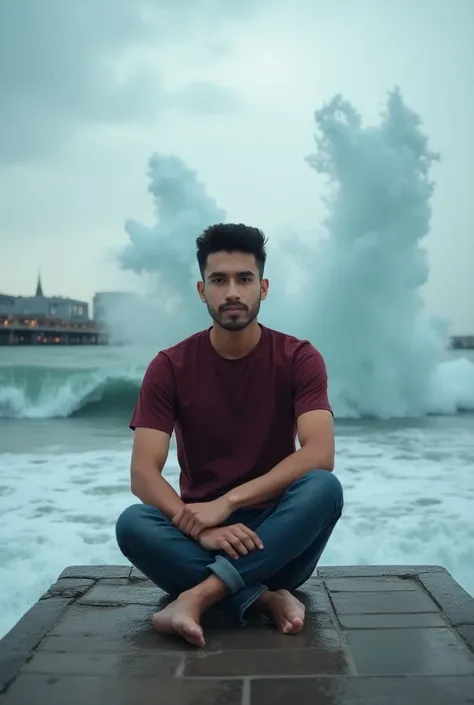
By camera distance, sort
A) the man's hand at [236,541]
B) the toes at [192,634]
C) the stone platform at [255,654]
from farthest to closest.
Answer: the man's hand at [236,541], the toes at [192,634], the stone platform at [255,654]

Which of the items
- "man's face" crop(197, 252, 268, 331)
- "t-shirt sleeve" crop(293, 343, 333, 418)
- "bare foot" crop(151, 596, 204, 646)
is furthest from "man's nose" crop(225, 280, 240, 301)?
"bare foot" crop(151, 596, 204, 646)

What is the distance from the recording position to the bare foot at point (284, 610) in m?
2.05

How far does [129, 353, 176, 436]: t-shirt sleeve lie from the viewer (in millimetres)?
2258

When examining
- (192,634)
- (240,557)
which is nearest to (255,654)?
(192,634)

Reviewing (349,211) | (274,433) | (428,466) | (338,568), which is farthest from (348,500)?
(349,211)

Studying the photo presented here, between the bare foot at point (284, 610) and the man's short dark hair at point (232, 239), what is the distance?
41.9 inches

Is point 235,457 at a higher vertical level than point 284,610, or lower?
higher

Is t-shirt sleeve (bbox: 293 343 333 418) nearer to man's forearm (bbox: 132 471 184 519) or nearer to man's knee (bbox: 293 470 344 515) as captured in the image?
man's knee (bbox: 293 470 344 515)

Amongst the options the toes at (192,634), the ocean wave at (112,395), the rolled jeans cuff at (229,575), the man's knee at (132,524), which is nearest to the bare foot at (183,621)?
the toes at (192,634)

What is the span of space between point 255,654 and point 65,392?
18.6m

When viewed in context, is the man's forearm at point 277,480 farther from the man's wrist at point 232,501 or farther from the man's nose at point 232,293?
the man's nose at point 232,293

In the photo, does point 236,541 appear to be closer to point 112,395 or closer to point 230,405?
point 230,405

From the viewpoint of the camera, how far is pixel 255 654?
1890 mm

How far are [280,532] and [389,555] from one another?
3.90 meters
